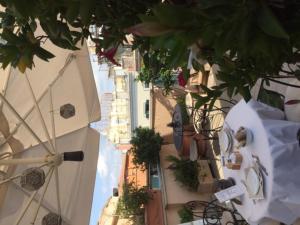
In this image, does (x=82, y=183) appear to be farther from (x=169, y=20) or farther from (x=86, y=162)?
(x=169, y=20)

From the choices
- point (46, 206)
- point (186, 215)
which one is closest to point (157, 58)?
point (46, 206)

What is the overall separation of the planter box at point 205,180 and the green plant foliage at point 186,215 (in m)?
0.68

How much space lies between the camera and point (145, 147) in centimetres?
898

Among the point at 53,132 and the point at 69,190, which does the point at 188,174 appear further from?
the point at 53,132

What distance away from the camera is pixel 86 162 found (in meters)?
4.43

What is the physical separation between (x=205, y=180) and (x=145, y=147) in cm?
214

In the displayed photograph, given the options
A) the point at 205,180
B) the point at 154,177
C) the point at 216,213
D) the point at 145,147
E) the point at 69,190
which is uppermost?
the point at 69,190

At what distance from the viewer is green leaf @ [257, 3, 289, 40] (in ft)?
3.21

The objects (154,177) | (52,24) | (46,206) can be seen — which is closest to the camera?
(52,24)

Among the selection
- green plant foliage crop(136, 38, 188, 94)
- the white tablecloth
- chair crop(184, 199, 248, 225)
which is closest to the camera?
green plant foliage crop(136, 38, 188, 94)

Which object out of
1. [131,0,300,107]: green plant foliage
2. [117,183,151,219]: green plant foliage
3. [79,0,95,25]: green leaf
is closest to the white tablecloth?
[131,0,300,107]: green plant foliage

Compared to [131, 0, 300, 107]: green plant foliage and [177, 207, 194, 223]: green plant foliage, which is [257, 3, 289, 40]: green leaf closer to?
[131, 0, 300, 107]: green plant foliage

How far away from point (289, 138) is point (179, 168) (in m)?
4.30

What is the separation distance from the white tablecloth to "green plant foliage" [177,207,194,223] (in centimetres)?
296
